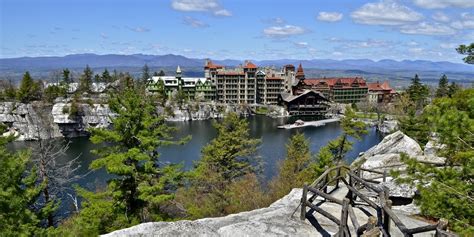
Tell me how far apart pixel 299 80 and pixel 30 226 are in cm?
11364

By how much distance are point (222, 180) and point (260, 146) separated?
21.7 metres

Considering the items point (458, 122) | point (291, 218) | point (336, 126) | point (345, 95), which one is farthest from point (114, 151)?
point (345, 95)

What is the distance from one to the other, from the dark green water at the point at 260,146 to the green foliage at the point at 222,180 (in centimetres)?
744

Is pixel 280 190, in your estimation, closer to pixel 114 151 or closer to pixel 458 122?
pixel 114 151

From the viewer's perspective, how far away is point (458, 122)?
796 cm

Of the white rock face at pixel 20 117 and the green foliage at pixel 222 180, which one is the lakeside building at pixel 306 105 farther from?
the green foliage at pixel 222 180

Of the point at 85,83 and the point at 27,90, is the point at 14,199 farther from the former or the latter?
the point at 85,83

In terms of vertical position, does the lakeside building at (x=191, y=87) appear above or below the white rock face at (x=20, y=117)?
above

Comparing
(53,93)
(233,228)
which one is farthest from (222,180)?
(53,93)

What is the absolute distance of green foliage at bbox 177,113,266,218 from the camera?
26.8 m

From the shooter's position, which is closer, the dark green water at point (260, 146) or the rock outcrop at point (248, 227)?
the rock outcrop at point (248, 227)

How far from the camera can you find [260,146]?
171ft

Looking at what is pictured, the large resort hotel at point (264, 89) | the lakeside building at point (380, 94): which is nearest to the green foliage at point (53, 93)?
the large resort hotel at point (264, 89)

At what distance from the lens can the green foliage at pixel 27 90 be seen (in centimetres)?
7756
